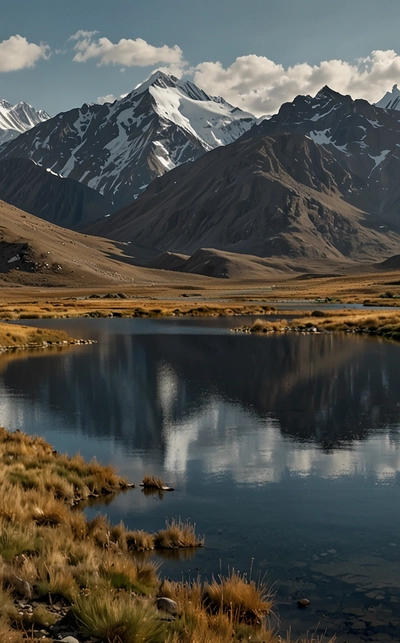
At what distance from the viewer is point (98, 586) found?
11414 mm

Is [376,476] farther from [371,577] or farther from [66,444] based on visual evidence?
[66,444]

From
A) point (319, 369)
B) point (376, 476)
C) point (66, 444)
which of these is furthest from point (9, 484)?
point (319, 369)

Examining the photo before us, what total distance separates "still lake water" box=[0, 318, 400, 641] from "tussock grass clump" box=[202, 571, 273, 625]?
51 cm

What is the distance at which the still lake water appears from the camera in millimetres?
13945

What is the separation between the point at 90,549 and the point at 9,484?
4.46 metres

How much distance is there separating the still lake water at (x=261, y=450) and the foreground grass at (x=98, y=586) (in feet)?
2.79

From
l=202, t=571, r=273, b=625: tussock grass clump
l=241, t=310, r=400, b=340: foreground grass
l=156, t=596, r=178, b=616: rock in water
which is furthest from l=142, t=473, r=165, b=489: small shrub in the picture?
l=241, t=310, r=400, b=340: foreground grass

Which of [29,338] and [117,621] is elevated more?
[29,338]

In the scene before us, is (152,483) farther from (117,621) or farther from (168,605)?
(117,621)

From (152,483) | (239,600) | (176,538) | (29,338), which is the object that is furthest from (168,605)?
(29,338)

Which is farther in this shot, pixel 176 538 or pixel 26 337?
pixel 26 337

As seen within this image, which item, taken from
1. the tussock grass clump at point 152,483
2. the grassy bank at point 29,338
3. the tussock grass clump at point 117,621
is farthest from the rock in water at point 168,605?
the grassy bank at point 29,338

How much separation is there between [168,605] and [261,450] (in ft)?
43.1

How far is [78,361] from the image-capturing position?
49.9 metres
